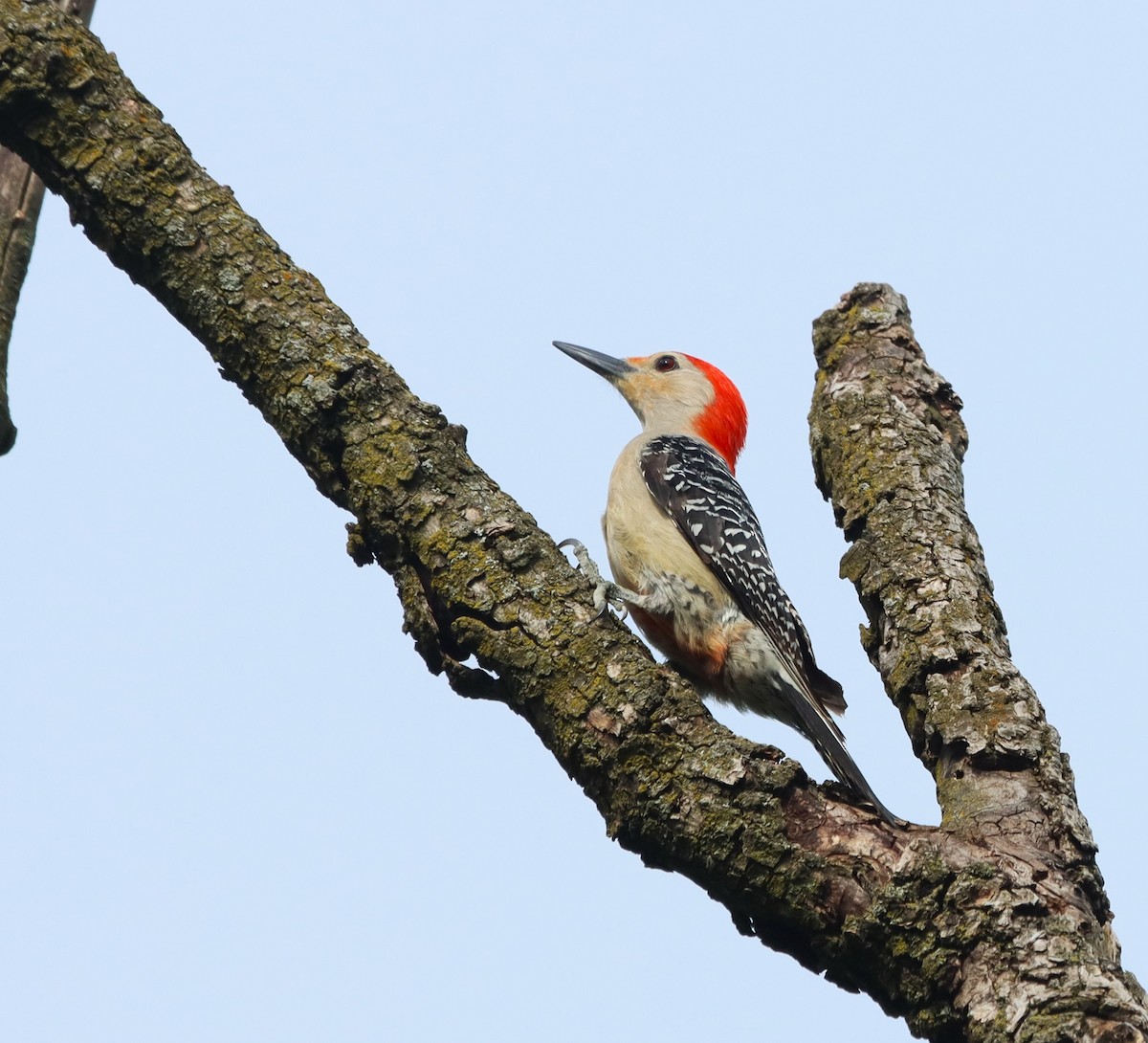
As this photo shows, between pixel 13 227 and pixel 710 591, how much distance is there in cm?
338

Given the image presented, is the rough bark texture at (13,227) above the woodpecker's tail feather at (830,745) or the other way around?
above

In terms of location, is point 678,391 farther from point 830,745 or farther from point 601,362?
point 830,745

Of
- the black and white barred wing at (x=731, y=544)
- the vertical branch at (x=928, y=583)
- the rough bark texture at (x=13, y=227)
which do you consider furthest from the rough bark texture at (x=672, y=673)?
the black and white barred wing at (x=731, y=544)

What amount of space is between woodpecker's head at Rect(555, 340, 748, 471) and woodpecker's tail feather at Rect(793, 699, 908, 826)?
2.93 meters

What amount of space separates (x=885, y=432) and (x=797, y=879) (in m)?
2.42

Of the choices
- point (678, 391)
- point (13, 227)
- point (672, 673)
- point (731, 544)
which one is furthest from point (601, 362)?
point (672, 673)

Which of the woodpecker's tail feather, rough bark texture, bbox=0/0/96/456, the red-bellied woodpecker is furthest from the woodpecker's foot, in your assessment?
rough bark texture, bbox=0/0/96/456

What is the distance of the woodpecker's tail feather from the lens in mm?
5109

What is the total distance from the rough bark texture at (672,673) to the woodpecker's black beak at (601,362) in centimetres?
374

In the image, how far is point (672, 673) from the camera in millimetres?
3551

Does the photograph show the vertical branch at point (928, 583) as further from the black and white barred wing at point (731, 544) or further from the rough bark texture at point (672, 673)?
the black and white barred wing at point (731, 544)

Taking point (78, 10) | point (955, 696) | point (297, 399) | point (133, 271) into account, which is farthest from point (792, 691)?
point (78, 10)

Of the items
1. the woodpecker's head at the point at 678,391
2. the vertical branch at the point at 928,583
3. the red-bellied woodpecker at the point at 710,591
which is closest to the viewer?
the vertical branch at the point at 928,583

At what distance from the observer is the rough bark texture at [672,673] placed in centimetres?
291
